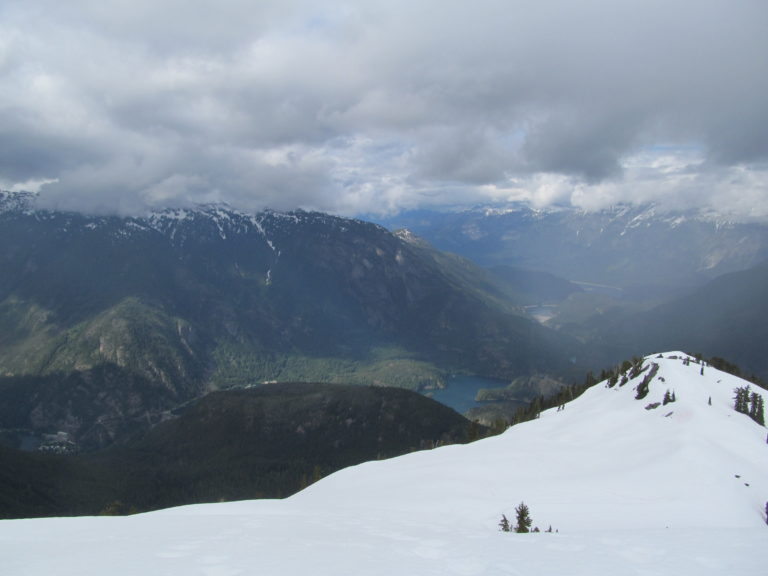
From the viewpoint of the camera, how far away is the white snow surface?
1554cm

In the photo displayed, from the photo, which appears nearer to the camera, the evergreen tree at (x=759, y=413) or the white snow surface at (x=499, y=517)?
the white snow surface at (x=499, y=517)

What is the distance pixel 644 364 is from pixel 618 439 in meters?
41.0

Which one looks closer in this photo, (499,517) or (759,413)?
(499,517)

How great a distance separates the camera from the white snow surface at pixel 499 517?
51.0ft

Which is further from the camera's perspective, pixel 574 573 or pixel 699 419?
pixel 699 419

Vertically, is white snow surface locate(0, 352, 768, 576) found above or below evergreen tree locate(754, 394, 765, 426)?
below

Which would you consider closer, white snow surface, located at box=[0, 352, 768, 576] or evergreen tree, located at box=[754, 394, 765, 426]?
white snow surface, located at box=[0, 352, 768, 576]

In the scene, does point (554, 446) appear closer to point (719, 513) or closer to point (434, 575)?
point (719, 513)

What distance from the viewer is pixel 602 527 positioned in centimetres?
2841

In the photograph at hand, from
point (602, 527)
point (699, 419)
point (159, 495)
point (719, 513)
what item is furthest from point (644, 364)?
point (159, 495)

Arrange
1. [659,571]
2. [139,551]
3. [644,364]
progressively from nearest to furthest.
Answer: [659,571] < [139,551] < [644,364]

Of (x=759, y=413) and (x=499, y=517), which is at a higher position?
(x=759, y=413)

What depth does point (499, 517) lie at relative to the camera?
105 ft

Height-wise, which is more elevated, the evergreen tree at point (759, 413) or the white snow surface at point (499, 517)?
the evergreen tree at point (759, 413)
